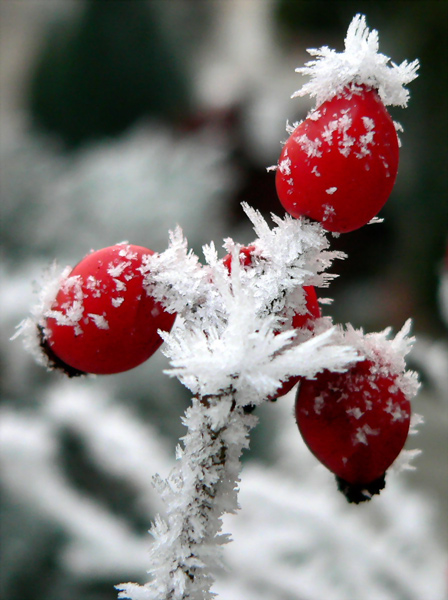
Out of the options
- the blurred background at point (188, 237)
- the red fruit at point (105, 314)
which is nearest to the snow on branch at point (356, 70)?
the red fruit at point (105, 314)

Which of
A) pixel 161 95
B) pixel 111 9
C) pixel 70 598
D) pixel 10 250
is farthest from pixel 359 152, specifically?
pixel 111 9

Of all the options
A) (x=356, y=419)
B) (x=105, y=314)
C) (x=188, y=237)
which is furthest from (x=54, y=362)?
(x=188, y=237)

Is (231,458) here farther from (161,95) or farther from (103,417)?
(161,95)

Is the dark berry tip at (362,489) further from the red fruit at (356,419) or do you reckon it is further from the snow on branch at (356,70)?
the snow on branch at (356,70)

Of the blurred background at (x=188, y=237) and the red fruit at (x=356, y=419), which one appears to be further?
the blurred background at (x=188, y=237)

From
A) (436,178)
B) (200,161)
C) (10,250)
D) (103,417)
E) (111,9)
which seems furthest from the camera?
(111,9)

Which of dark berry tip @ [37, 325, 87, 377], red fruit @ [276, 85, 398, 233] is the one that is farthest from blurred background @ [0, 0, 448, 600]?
red fruit @ [276, 85, 398, 233]

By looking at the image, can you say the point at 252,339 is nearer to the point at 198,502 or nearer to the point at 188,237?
the point at 198,502
